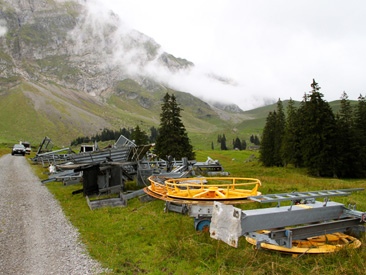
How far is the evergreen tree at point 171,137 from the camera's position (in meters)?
44.1

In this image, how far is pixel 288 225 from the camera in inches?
243

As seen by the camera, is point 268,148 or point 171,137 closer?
point 171,137

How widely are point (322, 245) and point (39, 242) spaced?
381 inches

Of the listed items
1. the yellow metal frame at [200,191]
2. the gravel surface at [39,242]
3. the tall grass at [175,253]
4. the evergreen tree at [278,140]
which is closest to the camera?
the tall grass at [175,253]

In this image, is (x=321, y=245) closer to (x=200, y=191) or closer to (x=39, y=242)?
(x=200, y=191)

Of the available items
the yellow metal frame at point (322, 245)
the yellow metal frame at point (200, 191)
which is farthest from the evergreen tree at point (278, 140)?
the yellow metal frame at point (322, 245)

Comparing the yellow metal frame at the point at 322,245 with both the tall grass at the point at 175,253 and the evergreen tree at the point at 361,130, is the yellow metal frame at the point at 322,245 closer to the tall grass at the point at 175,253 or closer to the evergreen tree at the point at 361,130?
the tall grass at the point at 175,253

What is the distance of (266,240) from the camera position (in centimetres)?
600

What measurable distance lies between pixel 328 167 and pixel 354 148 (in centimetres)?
621

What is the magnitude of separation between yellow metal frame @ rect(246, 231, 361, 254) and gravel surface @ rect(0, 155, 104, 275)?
5.11 metres

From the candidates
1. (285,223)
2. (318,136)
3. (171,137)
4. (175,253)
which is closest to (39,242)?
(175,253)

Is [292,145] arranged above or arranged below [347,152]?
above

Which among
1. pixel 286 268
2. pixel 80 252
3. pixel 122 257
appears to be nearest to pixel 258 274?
pixel 286 268

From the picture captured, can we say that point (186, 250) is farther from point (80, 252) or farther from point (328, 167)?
point (328, 167)
